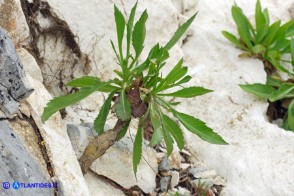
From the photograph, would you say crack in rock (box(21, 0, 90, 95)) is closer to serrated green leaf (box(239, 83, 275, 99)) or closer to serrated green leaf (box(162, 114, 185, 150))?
serrated green leaf (box(162, 114, 185, 150))

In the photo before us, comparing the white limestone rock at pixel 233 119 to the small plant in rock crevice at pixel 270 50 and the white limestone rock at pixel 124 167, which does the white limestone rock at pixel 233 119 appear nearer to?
the small plant in rock crevice at pixel 270 50

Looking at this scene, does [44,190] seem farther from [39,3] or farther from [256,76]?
[256,76]

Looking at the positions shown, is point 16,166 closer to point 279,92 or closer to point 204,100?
point 204,100

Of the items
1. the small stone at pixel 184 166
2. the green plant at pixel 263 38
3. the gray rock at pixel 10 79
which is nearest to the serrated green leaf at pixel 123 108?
the gray rock at pixel 10 79

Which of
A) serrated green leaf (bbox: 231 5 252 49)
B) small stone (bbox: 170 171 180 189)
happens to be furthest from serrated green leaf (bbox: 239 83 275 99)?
small stone (bbox: 170 171 180 189)

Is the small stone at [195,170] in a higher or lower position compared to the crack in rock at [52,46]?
lower

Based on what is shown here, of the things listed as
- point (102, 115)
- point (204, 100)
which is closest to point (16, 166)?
point (102, 115)
